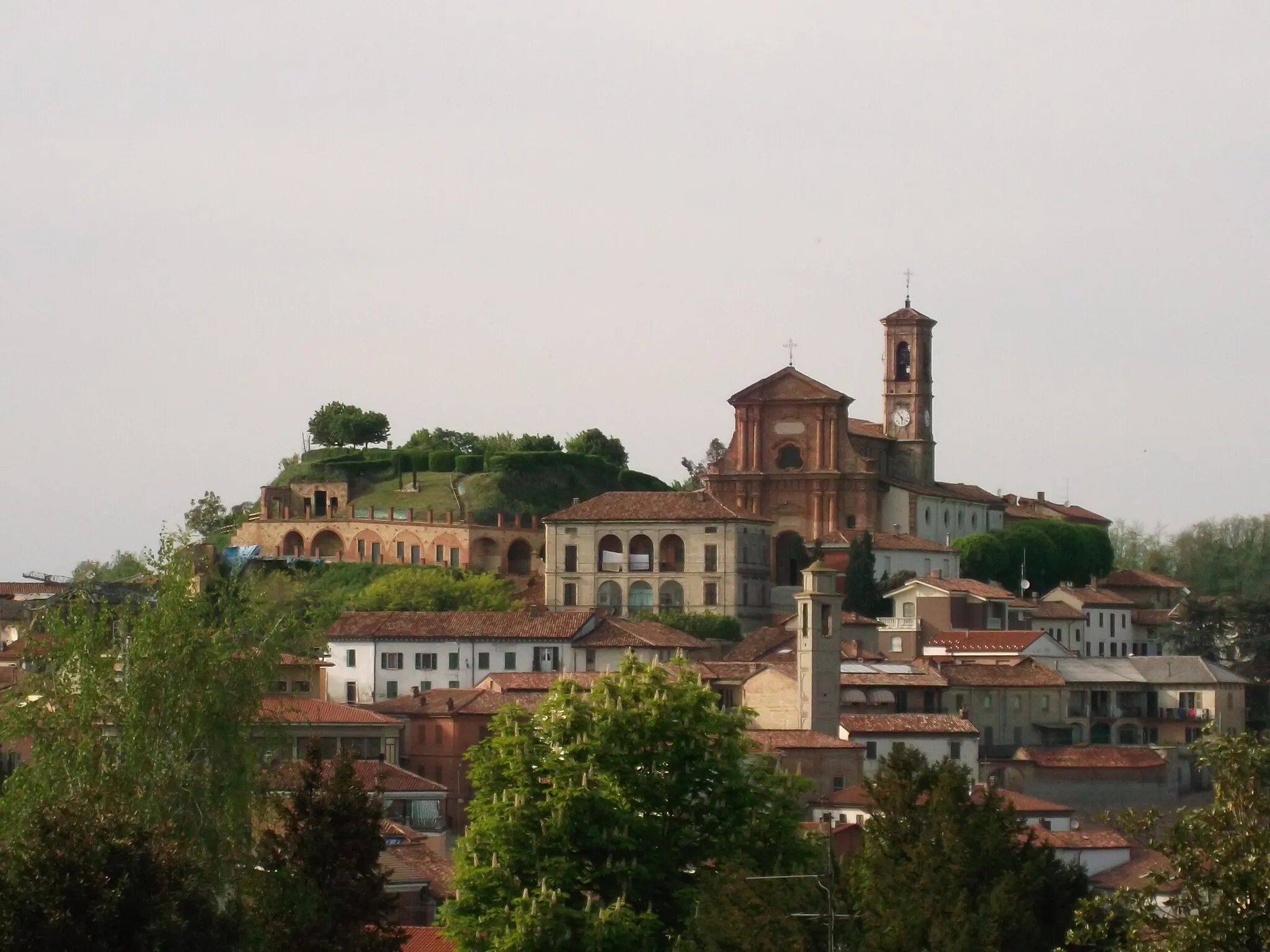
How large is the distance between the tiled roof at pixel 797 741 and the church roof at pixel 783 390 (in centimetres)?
3014

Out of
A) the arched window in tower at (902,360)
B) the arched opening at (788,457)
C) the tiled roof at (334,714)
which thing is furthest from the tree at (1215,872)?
the arched window in tower at (902,360)

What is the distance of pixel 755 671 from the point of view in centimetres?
7288

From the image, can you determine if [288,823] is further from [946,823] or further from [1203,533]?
[1203,533]

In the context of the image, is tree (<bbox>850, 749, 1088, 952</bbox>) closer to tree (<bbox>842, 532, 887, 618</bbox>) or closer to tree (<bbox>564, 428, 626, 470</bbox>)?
tree (<bbox>842, 532, 887, 618</bbox>)

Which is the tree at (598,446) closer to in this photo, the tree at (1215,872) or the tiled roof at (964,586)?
the tiled roof at (964,586)

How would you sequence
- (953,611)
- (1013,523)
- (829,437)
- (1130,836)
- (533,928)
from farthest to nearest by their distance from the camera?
(1013,523)
(829,437)
(953,611)
(533,928)
(1130,836)

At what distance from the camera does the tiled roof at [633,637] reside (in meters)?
78.9

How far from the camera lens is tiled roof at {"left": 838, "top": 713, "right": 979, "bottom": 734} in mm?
69812

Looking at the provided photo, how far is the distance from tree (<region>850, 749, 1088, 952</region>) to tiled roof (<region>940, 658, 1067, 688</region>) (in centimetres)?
3839

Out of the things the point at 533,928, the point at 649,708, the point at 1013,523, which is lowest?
the point at 533,928

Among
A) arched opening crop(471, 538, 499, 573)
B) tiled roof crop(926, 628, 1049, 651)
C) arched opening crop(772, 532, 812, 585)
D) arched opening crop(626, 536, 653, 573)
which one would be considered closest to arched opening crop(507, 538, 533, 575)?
arched opening crop(471, 538, 499, 573)

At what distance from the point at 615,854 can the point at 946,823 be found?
7.47m

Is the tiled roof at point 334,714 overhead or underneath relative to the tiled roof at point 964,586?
underneath

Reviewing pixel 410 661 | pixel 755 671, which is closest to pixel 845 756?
pixel 755 671
